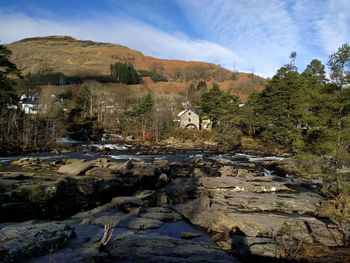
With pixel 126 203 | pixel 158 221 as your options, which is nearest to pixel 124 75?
pixel 126 203

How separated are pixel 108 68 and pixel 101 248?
170208mm

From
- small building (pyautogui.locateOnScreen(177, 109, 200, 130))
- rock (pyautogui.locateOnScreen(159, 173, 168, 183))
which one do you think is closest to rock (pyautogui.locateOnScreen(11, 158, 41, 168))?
rock (pyautogui.locateOnScreen(159, 173, 168, 183))

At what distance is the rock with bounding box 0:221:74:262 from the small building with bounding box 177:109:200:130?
225 ft

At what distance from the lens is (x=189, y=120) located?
265 ft

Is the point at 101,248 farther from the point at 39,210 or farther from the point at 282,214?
the point at 282,214

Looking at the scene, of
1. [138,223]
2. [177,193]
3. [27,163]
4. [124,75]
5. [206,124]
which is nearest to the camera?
[138,223]

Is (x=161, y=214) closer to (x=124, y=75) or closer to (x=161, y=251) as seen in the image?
(x=161, y=251)

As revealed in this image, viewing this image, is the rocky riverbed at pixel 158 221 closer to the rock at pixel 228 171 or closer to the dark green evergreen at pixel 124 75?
the rock at pixel 228 171

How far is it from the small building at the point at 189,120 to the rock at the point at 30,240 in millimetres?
68592

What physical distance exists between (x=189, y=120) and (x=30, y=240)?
7108 centimetres

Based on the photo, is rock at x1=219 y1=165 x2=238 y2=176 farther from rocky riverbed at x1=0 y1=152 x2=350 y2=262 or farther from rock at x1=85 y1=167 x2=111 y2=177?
rock at x1=85 y1=167 x2=111 y2=177

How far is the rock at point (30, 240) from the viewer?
9.59 m

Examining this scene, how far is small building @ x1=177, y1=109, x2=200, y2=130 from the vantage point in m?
79.9

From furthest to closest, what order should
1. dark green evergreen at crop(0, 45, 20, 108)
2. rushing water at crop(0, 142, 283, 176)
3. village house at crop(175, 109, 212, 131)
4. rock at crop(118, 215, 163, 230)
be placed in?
village house at crop(175, 109, 212, 131) → dark green evergreen at crop(0, 45, 20, 108) → rushing water at crop(0, 142, 283, 176) → rock at crop(118, 215, 163, 230)
